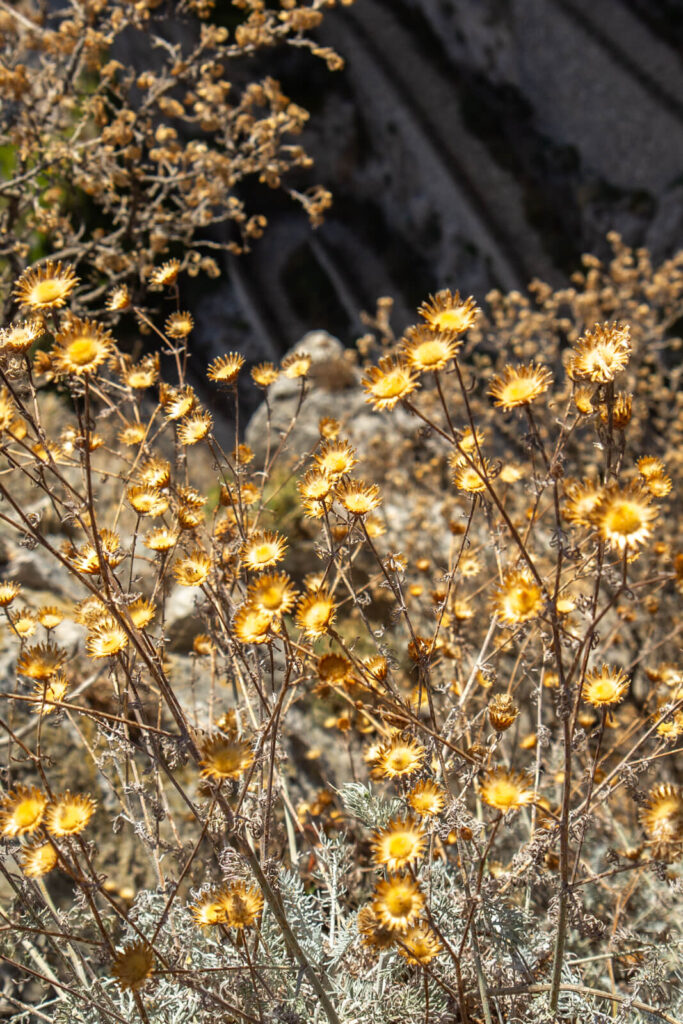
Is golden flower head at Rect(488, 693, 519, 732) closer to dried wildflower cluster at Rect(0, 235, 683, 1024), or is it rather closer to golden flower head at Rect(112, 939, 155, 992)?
dried wildflower cluster at Rect(0, 235, 683, 1024)

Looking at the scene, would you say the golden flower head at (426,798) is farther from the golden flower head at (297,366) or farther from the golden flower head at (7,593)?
the golden flower head at (297,366)

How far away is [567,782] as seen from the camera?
97 centimetres

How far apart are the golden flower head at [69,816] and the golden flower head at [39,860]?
1.1 inches

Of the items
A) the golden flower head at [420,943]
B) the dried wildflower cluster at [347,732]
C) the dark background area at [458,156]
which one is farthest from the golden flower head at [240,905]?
the dark background area at [458,156]

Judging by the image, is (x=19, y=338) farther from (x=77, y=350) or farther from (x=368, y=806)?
(x=368, y=806)

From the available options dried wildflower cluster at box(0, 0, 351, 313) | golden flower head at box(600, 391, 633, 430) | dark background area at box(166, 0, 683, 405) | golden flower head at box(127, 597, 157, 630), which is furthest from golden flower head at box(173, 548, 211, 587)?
dark background area at box(166, 0, 683, 405)

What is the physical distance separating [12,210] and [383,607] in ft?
9.58

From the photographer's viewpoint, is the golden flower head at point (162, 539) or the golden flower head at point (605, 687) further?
the golden flower head at point (162, 539)

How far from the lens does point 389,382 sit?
1.14 m

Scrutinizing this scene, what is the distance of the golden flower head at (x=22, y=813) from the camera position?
1110mm

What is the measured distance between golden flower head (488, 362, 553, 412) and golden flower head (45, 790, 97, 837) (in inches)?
37.1

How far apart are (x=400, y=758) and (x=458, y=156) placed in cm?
1421

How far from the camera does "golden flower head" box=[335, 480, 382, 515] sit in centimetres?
128

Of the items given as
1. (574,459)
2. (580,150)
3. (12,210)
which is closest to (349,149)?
(580,150)
